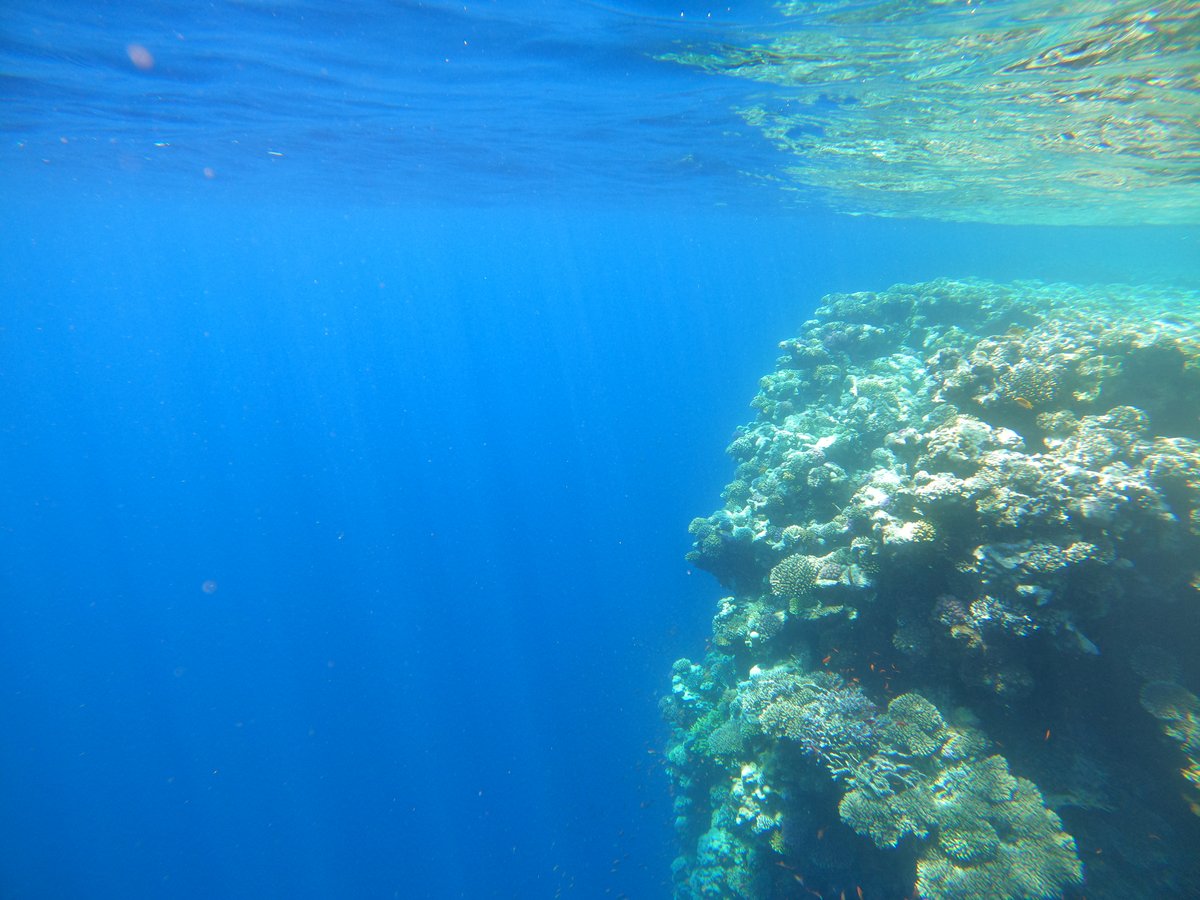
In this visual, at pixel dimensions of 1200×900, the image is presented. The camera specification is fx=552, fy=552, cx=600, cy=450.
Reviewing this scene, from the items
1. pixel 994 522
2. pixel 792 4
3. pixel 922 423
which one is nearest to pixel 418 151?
pixel 792 4

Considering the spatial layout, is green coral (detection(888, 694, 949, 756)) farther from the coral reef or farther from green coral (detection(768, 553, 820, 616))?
green coral (detection(768, 553, 820, 616))

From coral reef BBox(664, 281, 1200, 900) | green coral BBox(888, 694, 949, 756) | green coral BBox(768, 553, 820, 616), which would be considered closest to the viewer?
coral reef BBox(664, 281, 1200, 900)

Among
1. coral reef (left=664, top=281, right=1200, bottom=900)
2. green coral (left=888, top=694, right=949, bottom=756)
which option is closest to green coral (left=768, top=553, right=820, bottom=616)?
coral reef (left=664, top=281, right=1200, bottom=900)

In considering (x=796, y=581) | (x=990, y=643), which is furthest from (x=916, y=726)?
(x=796, y=581)

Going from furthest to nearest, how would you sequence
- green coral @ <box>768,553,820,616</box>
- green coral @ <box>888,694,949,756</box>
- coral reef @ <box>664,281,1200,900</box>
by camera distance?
green coral @ <box>768,553,820,616</box>
green coral @ <box>888,694,949,756</box>
coral reef @ <box>664,281,1200,900</box>

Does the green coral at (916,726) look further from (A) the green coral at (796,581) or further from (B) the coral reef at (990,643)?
(A) the green coral at (796,581)

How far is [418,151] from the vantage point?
20359mm

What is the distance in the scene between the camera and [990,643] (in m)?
6.11

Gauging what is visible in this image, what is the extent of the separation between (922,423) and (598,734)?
69.7ft

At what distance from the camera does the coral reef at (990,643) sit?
18.7ft

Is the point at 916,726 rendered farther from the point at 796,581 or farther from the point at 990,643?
the point at 796,581

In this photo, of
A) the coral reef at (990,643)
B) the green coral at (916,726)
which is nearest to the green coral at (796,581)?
the coral reef at (990,643)

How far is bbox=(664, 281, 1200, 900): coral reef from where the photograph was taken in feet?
18.7

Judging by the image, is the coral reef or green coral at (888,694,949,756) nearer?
the coral reef
